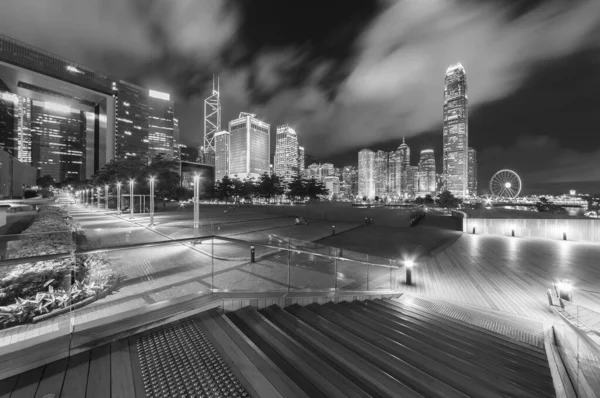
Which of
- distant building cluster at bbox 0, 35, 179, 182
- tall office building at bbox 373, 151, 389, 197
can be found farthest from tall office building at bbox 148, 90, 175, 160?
tall office building at bbox 373, 151, 389, 197

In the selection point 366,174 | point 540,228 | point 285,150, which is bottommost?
point 540,228

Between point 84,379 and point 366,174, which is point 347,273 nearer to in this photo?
point 84,379

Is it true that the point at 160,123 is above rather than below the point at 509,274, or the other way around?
above

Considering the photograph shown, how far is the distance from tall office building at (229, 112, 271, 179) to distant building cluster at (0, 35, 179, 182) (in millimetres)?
44333

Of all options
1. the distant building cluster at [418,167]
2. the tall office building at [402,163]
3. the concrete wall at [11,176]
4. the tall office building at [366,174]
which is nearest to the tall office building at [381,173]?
the distant building cluster at [418,167]

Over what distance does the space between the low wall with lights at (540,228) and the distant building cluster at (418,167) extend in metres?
130

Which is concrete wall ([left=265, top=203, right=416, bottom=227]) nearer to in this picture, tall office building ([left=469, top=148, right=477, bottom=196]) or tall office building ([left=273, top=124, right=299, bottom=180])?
tall office building ([left=273, top=124, right=299, bottom=180])

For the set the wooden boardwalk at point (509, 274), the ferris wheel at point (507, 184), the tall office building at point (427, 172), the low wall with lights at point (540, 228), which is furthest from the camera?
the tall office building at point (427, 172)

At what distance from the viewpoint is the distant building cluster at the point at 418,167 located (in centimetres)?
12950

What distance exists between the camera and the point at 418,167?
186 m

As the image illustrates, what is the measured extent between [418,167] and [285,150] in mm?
107600

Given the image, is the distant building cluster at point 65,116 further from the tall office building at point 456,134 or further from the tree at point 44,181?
the tall office building at point 456,134

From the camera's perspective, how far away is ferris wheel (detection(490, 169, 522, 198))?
49.8 metres

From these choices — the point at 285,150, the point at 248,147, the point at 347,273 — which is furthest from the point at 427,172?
the point at 347,273
